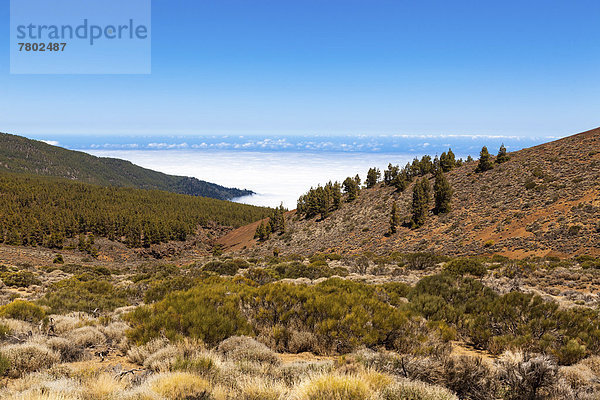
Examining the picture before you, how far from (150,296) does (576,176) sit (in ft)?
165

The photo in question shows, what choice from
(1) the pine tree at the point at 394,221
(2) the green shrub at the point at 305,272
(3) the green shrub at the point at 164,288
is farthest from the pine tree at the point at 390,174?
(3) the green shrub at the point at 164,288

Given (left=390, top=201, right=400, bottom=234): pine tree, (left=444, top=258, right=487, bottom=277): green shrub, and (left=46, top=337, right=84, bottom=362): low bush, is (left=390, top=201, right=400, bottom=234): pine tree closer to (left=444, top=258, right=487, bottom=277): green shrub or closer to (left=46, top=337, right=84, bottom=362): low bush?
(left=444, top=258, right=487, bottom=277): green shrub

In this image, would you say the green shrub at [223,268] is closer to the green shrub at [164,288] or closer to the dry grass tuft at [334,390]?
the green shrub at [164,288]

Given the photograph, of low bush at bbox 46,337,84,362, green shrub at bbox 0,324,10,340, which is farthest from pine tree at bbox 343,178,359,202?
low bush at bbox 46,337,84,362

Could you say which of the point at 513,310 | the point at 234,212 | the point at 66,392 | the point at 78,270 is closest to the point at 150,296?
the point at 66,392

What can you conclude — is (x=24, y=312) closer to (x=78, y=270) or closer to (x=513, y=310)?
(x=513, y=310)

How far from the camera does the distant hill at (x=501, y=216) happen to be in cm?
2852

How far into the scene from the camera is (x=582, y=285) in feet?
44.2

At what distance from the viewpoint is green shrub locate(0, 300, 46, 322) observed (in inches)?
324

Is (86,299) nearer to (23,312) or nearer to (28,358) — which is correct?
(23,312)

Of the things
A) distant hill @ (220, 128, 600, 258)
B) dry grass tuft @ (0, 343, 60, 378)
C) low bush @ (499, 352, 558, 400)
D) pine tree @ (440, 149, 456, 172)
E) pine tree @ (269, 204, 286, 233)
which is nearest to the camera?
low bush @ (499, 352, 558, 400)

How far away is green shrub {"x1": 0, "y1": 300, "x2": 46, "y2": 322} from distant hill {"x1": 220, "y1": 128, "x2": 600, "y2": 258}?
31.5m

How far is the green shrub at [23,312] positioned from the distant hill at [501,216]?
3149 centimetres

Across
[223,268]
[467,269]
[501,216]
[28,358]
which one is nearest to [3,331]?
[28,358]
